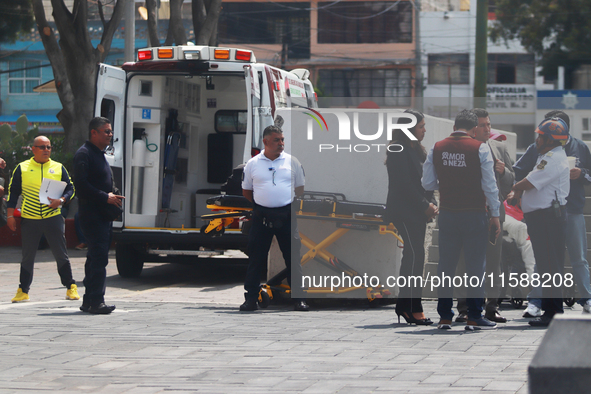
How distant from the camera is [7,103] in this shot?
38.2 m

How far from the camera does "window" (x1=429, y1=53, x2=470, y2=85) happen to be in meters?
40.0

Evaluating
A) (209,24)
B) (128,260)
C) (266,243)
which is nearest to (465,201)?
(266,243)

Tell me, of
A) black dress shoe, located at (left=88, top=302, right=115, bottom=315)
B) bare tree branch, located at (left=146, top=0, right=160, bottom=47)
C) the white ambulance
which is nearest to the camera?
black dress shoe, located at (left=88, top=302, right=115, bottom=315)

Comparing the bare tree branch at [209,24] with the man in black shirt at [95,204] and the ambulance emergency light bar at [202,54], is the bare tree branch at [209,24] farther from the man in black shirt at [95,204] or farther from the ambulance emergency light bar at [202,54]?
the man in black shirt at [95,204]

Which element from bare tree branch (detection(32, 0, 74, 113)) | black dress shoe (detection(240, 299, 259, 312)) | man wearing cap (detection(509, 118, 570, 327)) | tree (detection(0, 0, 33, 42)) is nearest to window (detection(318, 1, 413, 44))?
tree (detection(0, 0, 33, 42))

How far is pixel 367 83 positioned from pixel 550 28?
1309cm

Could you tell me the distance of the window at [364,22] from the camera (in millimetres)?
40969

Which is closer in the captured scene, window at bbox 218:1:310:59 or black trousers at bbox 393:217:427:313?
black trousers at bbox 393:217:427:313

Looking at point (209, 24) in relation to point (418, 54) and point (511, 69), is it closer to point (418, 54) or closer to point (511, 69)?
point (418, 54)

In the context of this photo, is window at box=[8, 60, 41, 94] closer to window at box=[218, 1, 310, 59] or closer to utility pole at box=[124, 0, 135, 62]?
window at box=[218, 1, 310, 59]

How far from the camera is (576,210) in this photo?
22.1 feet

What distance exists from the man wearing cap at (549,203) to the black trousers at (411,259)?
94 centimetres

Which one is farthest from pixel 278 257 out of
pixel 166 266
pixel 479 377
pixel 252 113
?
pixel 166 266

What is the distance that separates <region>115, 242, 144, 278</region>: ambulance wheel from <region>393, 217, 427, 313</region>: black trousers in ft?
14.4
